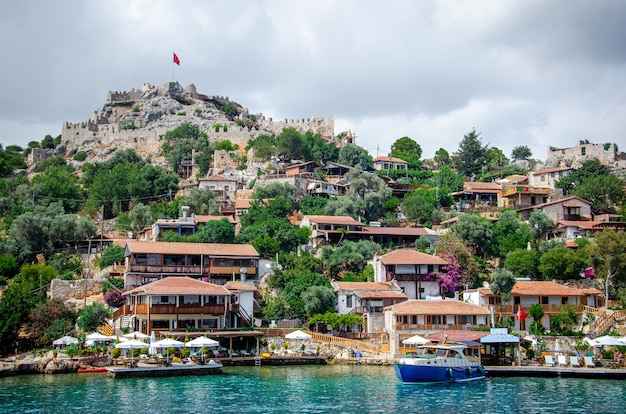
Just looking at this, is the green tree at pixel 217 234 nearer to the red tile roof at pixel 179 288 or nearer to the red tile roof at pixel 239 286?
the red tile roof at pixel 239 286

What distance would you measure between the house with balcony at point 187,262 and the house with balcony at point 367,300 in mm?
8506

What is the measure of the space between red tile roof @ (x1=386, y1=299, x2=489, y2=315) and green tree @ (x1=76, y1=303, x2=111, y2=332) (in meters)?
21.3

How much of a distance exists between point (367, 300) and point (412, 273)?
6083 mm

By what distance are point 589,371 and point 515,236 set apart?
2508 cm

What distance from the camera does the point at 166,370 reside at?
1700 inches

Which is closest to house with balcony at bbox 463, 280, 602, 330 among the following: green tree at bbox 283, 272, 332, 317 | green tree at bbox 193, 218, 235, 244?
green tree at bbox 283, 272, 332, 317

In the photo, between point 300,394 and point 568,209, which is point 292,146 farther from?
point 300,394

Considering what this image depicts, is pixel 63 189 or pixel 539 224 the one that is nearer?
pixel 539 224

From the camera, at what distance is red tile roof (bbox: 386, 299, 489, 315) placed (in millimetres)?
51062

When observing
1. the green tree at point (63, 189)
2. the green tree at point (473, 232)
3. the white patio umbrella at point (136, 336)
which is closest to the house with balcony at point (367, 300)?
the green tree at point (473, 232)

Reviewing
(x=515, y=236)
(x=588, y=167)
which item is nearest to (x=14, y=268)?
(x=515, y=236)

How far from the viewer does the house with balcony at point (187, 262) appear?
189ft

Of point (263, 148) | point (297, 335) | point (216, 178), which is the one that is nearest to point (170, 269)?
point (297, 335)

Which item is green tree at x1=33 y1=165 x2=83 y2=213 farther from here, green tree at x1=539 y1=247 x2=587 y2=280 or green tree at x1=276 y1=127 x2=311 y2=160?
green tree at x1=539 y1=247 x2=587 y2=280
